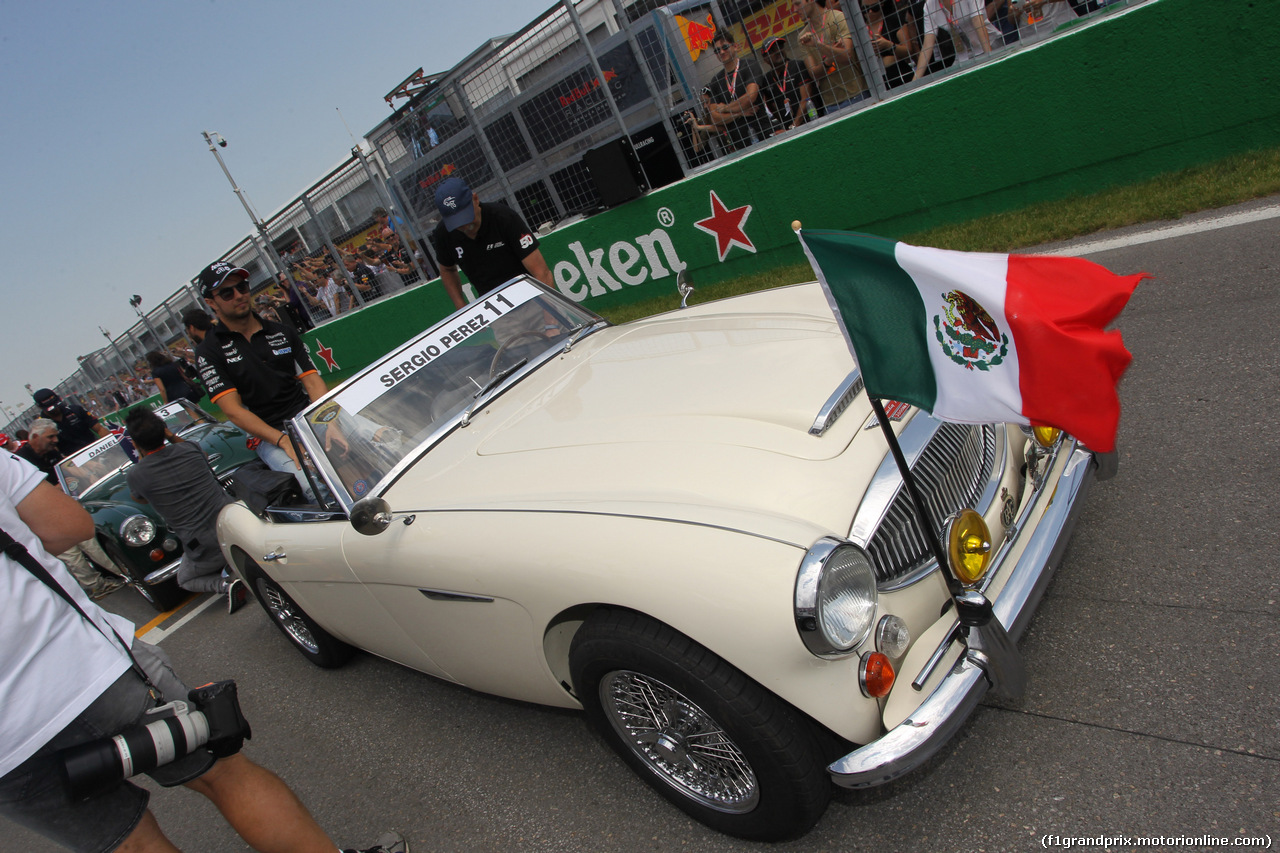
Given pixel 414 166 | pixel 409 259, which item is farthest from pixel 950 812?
pixel 409 259

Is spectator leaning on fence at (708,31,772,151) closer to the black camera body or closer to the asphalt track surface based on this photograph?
the asphalt track surface

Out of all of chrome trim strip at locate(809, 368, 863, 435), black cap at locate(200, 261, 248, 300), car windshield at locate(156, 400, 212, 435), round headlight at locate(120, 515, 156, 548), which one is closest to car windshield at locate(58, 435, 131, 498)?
car windshield at locate(156, 400, 212, 435)

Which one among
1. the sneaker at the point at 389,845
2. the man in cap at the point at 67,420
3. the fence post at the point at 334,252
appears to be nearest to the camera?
the sneaker at the point at 389,845

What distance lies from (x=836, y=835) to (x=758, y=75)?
649cm

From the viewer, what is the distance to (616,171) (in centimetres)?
804

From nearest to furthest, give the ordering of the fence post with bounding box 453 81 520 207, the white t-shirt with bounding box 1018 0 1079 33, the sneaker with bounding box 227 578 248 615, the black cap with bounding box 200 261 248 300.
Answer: the black cap with bounding box 200 261 248 300 → the sneaker with bounding box 227 578 248 615 → the white t-shirt with bounding box 1018 0 1079 33 → the fence post with bounding box 453 81 520 207

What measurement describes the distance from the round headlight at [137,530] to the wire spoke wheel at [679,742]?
17.4ft

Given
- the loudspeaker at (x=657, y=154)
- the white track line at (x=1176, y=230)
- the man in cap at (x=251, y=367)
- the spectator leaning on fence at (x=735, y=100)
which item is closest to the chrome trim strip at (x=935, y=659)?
the man in cap at (x=251, y=367)

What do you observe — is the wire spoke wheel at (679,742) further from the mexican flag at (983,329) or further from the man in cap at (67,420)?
the man in cap at (67,420)

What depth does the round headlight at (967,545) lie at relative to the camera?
2.02 meters

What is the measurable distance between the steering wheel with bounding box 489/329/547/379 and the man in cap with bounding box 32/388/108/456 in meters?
10.6

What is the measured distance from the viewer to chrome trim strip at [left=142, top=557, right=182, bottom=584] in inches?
232

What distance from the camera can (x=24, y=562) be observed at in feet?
6.10

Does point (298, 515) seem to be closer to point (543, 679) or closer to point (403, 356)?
point (403, 356)
